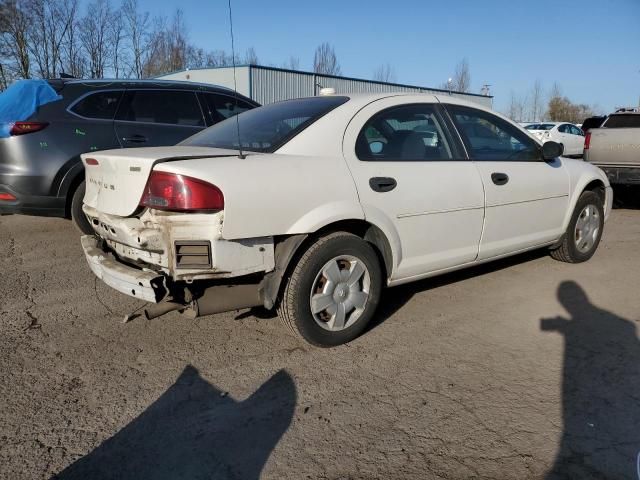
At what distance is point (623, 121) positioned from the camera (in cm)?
927

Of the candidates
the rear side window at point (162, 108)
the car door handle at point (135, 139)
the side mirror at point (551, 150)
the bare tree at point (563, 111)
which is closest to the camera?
the side mirror at point (551, 150)

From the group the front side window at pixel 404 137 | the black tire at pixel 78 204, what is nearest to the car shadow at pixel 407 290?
the front side window at pixel 404 137

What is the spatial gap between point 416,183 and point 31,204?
3958 millimetres

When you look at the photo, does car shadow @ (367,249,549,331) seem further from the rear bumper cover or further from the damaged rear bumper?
the rear bumper cover

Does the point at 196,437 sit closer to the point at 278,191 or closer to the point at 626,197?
the point at 278,191

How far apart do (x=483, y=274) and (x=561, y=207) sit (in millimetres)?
945

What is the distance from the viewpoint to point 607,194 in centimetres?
539

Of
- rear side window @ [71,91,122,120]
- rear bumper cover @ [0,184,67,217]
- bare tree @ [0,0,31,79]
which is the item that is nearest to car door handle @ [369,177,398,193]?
rear bumper cover @ [0,184,67,217]

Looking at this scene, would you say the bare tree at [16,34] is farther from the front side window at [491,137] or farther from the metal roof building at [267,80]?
the front side window at [491,137]

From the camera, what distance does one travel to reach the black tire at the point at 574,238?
16.5 ft

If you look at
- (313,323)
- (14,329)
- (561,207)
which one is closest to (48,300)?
(14,329)

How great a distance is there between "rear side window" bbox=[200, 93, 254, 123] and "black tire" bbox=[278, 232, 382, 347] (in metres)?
3.95

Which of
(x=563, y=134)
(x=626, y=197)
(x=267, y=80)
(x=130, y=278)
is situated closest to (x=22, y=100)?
(x=130, y=278)

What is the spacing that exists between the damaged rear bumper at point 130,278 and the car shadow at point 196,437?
1.81 feet
